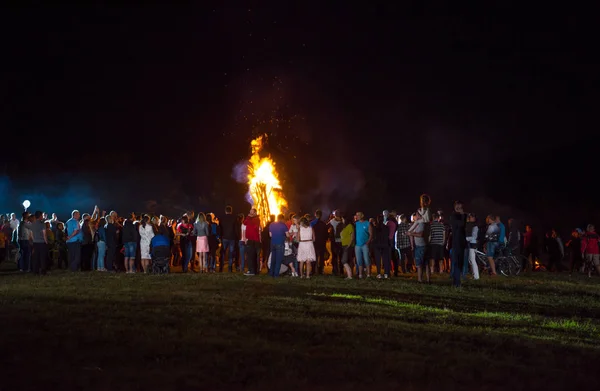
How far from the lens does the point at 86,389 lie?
312 inches

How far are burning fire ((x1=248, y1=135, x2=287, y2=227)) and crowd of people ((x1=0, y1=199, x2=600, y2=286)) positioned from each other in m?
8.12

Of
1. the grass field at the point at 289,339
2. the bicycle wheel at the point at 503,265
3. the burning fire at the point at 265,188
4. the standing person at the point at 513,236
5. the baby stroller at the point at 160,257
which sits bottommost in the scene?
the grass field at the point at 289,339

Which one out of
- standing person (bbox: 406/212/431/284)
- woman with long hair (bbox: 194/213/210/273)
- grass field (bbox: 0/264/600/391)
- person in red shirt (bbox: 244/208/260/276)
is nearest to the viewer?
grass field (bbox: 0/264/600/391)

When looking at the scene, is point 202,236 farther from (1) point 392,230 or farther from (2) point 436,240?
(2) point 436,240

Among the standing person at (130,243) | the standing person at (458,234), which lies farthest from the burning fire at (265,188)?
the standing person at (458,234)

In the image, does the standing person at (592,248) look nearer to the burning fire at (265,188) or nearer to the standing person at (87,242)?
the burning fire at (265,188)

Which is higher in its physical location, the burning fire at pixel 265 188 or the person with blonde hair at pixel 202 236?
the burning fire at pixel 265 188

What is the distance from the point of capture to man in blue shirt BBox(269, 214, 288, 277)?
72.8ft

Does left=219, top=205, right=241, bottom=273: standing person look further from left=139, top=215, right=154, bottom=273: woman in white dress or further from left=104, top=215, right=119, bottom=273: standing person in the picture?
left=104, top=215, right=119, bottom=273: standing person

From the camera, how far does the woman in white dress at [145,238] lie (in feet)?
78.3

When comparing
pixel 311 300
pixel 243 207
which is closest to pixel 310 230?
pixel 311 300

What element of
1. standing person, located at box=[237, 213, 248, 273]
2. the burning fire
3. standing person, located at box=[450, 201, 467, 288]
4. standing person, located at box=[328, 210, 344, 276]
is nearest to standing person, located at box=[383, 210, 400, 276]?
standing person, located at box=[328, 210, 344, 276]

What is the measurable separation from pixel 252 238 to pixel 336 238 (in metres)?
2.75

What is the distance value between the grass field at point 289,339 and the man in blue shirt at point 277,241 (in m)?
4.49
